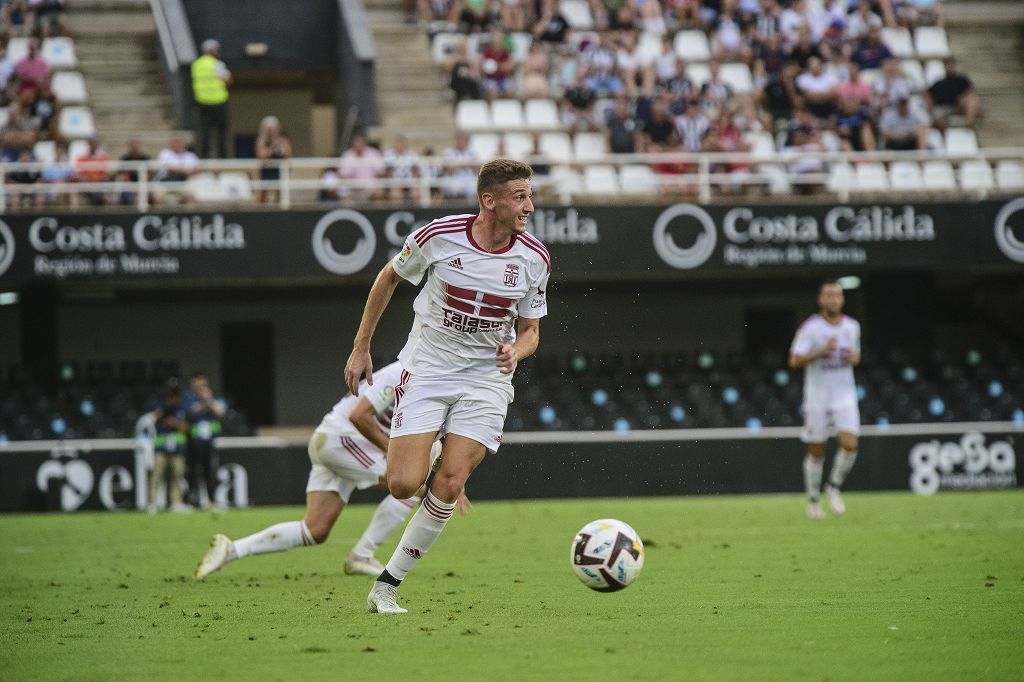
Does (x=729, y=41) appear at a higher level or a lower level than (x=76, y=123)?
higher

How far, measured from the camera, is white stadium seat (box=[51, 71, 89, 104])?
26.4 meters

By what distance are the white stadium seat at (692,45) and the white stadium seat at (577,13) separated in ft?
5.65

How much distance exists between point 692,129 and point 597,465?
6176 mm

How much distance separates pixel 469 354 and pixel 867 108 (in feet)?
60.7

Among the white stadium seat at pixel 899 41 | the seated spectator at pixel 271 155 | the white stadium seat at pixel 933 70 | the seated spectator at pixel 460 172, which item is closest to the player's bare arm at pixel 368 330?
the seated spectator at pixel 460 172

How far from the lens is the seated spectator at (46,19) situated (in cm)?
2742

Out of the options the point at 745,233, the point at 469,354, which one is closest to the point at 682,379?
the point at 745,233

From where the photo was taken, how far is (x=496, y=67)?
26234 millimetres

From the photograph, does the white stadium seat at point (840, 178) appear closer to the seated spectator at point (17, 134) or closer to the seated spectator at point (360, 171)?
the seated spectator at point (360, 171)

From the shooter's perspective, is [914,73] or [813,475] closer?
[813,475]

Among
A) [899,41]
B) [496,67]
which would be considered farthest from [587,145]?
[899,41]

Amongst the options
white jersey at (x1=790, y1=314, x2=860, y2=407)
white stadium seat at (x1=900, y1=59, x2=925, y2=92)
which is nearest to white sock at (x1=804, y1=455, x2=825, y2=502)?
white jersey at (x1=790, y1=314, x2=860, y2=407)

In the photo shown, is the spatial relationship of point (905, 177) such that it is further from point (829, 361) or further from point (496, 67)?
point (829, 361)

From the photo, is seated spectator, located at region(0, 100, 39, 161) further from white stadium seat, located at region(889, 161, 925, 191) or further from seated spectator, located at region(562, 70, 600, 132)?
white stadium seat, located at region(889, 161, 925, 191)
